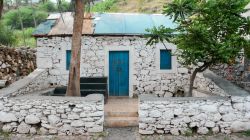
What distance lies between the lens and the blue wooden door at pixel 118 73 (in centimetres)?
1220

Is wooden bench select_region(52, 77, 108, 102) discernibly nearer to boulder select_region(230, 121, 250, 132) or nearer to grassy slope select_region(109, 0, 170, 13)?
boulder select_region(230, 121, 250, 132)

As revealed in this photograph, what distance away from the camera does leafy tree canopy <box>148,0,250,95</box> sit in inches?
311

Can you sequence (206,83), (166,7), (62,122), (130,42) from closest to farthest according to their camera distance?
(62,122) → (166,7) → (206,83) → (130,42)

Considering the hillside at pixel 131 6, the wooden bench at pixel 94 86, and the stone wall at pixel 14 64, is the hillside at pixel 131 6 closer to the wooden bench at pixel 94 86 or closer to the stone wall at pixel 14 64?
the stone wall at pixel 14 64

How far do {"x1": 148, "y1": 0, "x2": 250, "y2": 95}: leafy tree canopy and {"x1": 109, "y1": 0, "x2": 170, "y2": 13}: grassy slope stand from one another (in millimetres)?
17042

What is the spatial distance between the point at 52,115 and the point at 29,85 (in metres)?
2.74

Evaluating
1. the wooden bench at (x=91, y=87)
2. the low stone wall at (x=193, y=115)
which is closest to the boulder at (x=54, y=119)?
the low stone wall at (x=193, y=115)

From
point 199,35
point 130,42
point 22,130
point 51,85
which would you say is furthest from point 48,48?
point 199,35

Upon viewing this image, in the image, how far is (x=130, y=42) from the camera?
1208cm

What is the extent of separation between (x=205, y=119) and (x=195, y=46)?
1932mm

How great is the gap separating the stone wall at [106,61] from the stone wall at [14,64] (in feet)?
4.02

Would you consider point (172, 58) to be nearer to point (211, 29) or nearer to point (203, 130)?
point (211, 29)

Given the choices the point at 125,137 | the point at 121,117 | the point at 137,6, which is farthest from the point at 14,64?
the point at 137,6

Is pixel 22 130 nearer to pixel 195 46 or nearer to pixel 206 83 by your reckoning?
pixel 195 46
